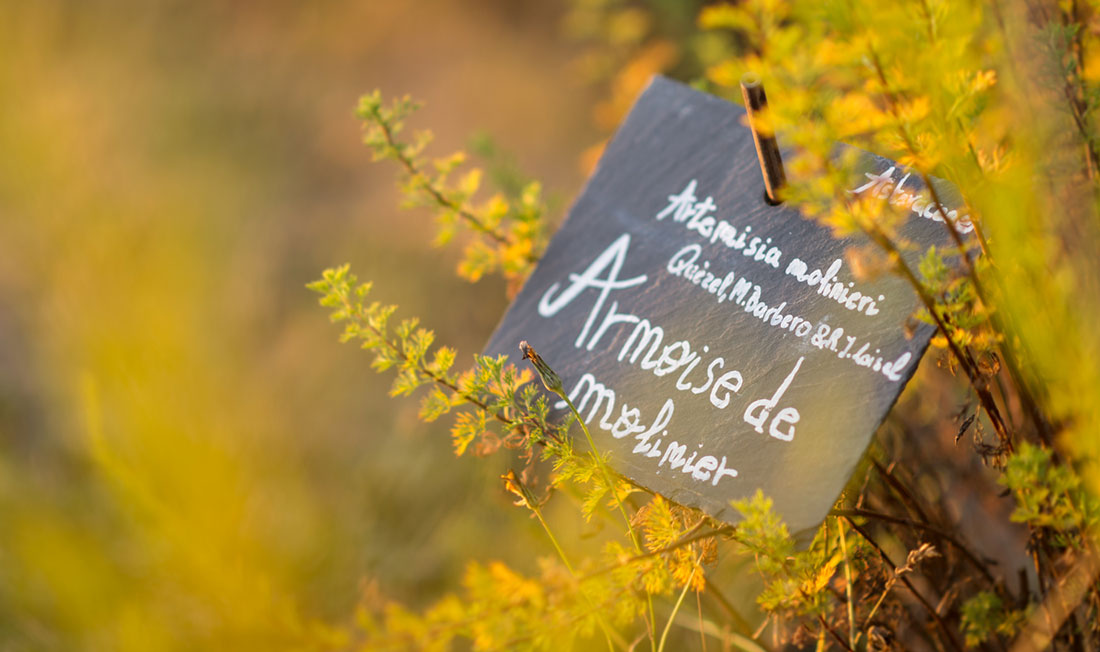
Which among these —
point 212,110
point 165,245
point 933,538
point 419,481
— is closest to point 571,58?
point 212,110

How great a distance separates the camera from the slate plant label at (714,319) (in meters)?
0.68

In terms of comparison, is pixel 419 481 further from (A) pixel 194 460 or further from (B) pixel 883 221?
(B) pixel 883 221

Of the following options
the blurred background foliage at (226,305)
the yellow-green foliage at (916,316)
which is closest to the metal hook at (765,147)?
the yellow-green foliage at (916,316)

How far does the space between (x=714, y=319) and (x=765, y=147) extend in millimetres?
183

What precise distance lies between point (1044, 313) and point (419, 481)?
1604 millimetres

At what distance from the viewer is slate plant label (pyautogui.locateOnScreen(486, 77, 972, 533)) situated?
0.68 metres

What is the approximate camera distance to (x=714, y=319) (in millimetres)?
795

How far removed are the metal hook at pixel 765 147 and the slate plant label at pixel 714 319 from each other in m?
0.03

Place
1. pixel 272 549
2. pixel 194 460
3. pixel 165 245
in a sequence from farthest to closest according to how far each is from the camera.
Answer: pixel 165 245 < pixel 272 549 < pixel 194 460

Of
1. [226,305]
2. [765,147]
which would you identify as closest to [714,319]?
[765,147]

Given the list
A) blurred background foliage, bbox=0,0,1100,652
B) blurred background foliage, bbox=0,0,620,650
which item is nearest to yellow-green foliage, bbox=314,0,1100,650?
blurred background foliage, bbox=0,0,1100,652

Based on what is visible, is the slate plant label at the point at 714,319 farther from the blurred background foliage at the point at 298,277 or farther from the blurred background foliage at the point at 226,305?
the blurred background foliage at the point at 226,305

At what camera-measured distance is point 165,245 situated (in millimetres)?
2238

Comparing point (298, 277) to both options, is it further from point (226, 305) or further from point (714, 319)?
point (714, 319)
